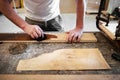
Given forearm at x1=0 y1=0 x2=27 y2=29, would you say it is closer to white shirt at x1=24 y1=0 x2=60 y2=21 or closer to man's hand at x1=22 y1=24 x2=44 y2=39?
man's hand at x1=22 y1=24 x2=44 y2=39

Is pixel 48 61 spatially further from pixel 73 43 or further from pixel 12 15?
→ pixel 12 15

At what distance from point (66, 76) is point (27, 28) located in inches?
17.1

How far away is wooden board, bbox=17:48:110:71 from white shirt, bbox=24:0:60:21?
46 centimetres

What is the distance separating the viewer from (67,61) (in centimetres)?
76

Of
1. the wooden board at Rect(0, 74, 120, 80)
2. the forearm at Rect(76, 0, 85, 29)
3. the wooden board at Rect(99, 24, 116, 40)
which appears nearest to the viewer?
the wooden board at Rect(0, 74, 120, 80)

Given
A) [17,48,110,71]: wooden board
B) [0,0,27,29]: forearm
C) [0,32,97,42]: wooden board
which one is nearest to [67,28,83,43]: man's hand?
[0,32,97,42]: wooden board

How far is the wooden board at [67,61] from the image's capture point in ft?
2.37

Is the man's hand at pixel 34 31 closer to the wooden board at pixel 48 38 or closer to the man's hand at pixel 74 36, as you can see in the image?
the wooden board at pixel 48 38

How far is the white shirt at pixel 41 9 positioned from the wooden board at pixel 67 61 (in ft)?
1.50

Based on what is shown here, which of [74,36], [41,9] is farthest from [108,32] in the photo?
[41,9]

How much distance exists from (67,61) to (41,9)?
562 millimetres

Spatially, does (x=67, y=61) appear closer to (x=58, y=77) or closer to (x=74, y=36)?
(x=58, y=77)

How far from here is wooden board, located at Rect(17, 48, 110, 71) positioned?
0.72 metres

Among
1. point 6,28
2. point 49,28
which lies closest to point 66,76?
point 49,28
